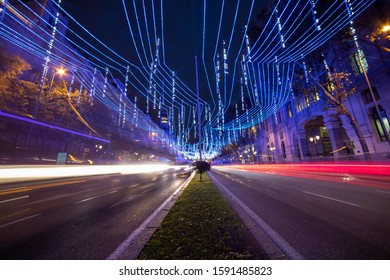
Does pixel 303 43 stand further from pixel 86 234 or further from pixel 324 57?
pixel 86 234

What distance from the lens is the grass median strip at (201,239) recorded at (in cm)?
314

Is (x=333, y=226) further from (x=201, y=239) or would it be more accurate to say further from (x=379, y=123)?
(x=379, y=123)

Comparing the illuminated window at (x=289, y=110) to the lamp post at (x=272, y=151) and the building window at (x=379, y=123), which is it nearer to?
the lamp post at (x=272, y=151)

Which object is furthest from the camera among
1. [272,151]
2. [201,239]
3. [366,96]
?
[272,151]

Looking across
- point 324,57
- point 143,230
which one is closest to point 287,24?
point 324,57

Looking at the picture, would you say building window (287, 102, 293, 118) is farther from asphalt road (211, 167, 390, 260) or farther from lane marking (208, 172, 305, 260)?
lane marking (208, 172, 305, 260)

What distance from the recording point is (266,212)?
20.2 feet

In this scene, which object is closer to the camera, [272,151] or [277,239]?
[277,239]

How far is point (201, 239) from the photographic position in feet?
12.3

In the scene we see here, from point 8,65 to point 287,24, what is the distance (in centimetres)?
3243

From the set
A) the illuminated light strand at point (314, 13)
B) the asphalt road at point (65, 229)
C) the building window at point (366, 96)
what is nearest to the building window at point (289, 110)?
the building window at point (366, 96)

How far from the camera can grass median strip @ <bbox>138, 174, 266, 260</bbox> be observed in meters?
3.14

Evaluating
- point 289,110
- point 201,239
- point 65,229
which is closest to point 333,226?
point 201,239

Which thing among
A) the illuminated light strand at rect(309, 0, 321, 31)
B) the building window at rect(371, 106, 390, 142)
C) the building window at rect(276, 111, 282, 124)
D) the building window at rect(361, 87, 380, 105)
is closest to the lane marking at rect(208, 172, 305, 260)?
the illuminated light strand at rect(309, 0, 321, 31)
